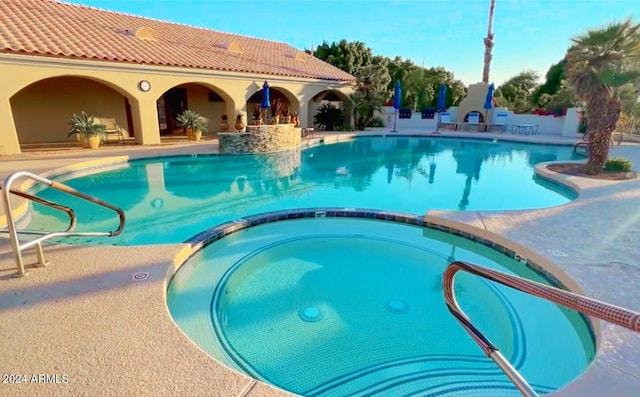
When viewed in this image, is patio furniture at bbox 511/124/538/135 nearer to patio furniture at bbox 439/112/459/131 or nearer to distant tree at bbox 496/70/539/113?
patio furniture at bbox 439/112/459/131

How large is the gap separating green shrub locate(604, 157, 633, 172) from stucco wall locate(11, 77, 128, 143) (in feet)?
63.0

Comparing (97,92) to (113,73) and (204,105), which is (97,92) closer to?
(113,73)

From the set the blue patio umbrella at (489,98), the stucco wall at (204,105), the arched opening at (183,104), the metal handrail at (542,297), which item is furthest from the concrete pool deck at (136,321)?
the blue patio umbrella at (489,98)

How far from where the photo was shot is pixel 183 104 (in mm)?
18188

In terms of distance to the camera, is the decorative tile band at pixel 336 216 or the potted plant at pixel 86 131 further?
the potted plant at pixel 86 131

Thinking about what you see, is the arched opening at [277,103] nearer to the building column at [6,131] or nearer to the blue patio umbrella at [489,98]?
the building column at [6,131]

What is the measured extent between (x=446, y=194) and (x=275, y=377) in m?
7.12

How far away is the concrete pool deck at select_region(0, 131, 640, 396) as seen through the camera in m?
2.23

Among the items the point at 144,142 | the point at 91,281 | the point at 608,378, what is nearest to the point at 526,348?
the point at 608,378

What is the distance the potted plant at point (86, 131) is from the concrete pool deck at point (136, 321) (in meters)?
9.89

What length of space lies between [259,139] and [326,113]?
355 inches

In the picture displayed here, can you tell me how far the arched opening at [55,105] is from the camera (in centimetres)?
1319

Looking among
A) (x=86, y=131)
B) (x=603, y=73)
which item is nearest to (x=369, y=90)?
(x=603, y=73)

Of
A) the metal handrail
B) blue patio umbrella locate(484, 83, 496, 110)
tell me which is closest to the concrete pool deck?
the metal handrail
